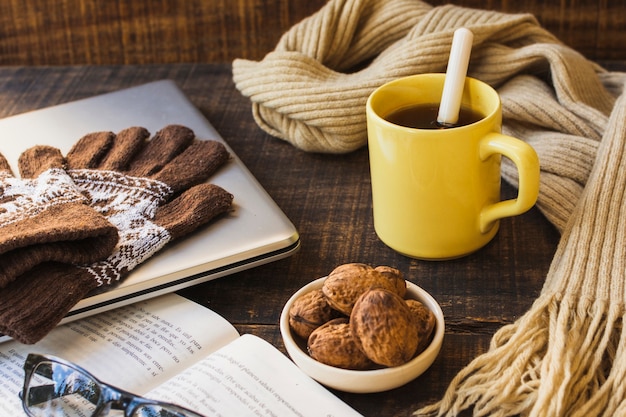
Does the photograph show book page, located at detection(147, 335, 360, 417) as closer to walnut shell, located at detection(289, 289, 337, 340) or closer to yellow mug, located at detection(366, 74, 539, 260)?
walnut shell, located at detection(289, 289, 337, 340)

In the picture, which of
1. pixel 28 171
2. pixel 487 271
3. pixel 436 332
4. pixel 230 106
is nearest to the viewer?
pixel 436 332

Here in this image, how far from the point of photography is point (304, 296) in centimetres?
57

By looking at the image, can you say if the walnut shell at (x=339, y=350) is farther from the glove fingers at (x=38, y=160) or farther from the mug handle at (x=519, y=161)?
the glove fingers at (x=38, y=160)

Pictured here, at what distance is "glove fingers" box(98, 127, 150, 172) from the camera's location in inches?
29.7

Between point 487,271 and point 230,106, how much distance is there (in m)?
0.40

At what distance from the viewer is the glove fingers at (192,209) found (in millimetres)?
657

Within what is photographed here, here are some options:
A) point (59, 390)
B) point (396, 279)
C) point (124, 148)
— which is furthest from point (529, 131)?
point (59, 390)

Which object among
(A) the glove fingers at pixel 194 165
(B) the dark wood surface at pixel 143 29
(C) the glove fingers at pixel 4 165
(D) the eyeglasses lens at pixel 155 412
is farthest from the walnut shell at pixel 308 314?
(B) the dark wood surface at pixel 143 29

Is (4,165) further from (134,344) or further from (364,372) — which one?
(364,372)

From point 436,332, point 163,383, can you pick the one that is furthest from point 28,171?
point 436,332

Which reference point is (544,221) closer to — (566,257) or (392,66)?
(566,257)

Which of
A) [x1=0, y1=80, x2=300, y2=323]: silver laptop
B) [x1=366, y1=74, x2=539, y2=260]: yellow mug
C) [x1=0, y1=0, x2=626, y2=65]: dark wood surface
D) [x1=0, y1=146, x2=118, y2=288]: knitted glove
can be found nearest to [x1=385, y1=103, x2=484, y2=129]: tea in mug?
[x1=366, y1=74, x2=539, y2=260]: yellow mug

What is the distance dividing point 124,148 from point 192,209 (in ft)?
0.47

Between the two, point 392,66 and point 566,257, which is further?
point 392,66
